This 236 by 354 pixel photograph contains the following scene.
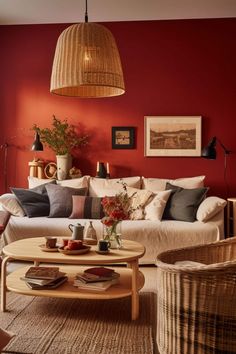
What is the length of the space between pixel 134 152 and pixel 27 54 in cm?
202

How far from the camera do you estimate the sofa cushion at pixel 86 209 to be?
465cm

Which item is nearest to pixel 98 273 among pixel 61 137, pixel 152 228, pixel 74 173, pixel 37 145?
pixel 152 228

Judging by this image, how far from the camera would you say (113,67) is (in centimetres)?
245

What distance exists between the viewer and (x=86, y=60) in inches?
93.8

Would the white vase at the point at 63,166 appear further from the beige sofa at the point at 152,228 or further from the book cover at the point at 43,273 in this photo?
the book cover at the point at 43,273

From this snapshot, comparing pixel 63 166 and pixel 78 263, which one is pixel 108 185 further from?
pixel 78 263

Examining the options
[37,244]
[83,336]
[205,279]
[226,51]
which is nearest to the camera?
[205,279]

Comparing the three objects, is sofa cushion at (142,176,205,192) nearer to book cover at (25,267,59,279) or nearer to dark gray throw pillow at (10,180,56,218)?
dark gray throw pillow at (10,180,56,218)

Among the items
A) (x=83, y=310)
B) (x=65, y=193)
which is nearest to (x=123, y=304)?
(x=83, y=310)

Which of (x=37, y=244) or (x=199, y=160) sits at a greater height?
(x=199, y=160)

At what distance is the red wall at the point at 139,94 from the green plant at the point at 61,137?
0.35 feet

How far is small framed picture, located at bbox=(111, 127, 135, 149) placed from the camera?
5.55 meters

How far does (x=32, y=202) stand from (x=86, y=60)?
2682 millimetres

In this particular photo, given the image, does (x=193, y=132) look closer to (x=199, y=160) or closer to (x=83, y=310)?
(x=199, y=160)
